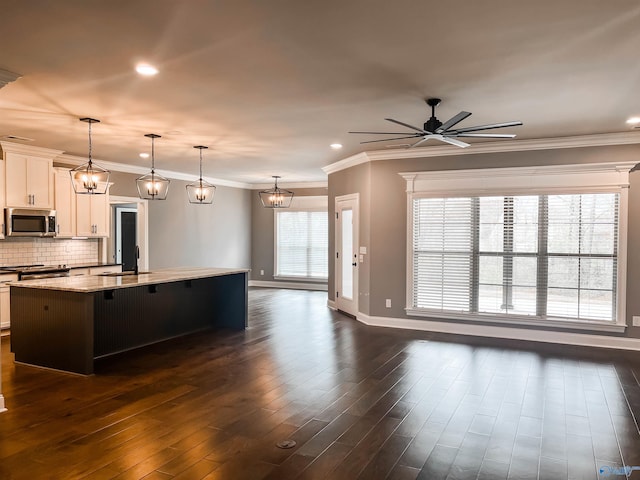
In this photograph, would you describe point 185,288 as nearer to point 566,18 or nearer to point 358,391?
point 358,391

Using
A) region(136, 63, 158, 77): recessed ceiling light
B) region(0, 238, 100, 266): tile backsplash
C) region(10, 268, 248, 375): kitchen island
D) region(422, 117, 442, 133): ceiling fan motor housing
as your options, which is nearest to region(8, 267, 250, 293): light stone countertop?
region(10, 268, 248, 375): kitchen island

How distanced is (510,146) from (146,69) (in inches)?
178

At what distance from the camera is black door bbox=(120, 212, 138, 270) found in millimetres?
8922

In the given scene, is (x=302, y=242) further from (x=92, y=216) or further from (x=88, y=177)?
(x=88, y=177)

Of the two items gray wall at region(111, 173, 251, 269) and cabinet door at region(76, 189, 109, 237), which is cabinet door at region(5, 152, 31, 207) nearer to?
cabinet door at region(76, 189, 109, 237)

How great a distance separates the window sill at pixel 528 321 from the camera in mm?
5531

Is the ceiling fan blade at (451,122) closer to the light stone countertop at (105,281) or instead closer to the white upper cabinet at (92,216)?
the light stone countertop at (105,281)

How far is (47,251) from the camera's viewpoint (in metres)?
6.97

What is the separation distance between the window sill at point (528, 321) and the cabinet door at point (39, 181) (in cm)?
545

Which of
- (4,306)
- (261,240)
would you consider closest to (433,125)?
(4,306)

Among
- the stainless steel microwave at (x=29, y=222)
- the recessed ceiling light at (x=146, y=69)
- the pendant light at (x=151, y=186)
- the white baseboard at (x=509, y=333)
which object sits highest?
the recessed ceiling light at (x=146, y=69)

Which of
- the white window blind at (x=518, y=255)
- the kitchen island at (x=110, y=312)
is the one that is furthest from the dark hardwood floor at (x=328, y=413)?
the white window blind at (x=518, y=255)

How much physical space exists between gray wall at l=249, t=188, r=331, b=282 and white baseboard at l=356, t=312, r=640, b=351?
4.63m

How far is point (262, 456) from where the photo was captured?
2.77 meters
